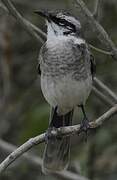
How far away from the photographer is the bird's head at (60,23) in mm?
6392

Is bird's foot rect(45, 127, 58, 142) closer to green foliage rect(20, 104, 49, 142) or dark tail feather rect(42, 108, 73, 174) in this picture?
dark tail feather rect(42, 108, 73, 174)

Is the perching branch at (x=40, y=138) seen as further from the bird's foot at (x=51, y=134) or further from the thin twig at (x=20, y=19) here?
the thin twig at (x=20, y=19)

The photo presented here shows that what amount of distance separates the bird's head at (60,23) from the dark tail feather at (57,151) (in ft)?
2.53

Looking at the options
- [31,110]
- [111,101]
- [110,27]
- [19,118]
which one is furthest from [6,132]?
[111,101]

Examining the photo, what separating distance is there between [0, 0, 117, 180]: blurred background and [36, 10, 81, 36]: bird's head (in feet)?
3.66

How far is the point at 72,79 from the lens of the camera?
6.48m

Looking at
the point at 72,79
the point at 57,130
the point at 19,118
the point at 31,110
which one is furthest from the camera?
the point at 19,118

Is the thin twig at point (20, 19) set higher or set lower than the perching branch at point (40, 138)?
higher

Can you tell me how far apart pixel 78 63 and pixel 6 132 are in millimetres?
2768

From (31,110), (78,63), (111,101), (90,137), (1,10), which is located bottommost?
(90,137)

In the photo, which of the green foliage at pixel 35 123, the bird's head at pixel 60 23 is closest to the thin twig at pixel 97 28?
the bird's head at pixel 60 23

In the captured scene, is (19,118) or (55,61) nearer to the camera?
(55,61)

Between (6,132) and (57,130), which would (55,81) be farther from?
(6,132)

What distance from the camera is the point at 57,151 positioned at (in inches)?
273
